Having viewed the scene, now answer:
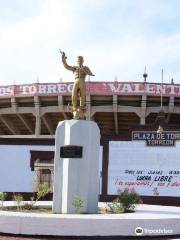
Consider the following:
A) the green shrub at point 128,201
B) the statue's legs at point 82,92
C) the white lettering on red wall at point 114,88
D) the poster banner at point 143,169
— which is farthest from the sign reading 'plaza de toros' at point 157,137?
the white lettering on red wall at point 114,88

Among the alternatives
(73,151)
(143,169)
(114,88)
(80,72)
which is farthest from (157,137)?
(114,88)

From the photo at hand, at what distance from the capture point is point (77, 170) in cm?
1471

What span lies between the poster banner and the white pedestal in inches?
557

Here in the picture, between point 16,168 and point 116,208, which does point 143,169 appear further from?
point 116,208

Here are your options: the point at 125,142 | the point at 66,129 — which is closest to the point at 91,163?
the point at 66,129

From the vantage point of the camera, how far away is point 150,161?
29.1 metres

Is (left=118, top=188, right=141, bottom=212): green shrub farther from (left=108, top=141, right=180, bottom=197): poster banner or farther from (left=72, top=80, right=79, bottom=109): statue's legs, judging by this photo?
(left=108, top=141, right=180, bottom=197): poster banner

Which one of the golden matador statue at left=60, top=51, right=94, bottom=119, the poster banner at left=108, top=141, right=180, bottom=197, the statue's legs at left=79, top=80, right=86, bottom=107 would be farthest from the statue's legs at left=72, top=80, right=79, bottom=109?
the poster banner at left=108, top=141, right=180, bottom=197

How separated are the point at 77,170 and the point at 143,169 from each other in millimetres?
14971

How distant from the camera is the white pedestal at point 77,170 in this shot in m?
14.7

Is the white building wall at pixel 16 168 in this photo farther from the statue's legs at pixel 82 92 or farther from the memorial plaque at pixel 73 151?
the memorial plaque at pixel 73 151

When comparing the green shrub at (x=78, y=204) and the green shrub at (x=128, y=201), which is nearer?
the green shrub at (x=78, y=204)

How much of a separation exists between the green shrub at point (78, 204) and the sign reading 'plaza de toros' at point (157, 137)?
606 inches

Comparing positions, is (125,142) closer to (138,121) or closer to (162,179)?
(162,179)
